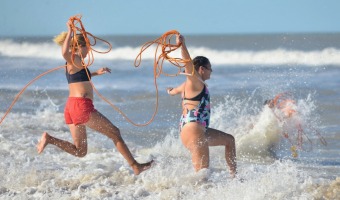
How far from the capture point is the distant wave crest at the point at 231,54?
35.0m

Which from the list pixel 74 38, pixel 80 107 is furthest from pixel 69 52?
pixel 80 107

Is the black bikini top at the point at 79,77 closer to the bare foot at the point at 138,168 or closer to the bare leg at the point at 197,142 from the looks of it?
the bare foot at the point at 138,168

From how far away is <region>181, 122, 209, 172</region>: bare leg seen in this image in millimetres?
6965

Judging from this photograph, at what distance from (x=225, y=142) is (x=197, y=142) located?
18.5 inches

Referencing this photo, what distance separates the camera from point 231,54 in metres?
41.0

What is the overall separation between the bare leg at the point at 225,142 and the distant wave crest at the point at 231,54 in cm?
2319

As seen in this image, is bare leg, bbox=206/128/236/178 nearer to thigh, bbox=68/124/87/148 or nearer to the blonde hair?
thigh, bbox=68/124/87/148

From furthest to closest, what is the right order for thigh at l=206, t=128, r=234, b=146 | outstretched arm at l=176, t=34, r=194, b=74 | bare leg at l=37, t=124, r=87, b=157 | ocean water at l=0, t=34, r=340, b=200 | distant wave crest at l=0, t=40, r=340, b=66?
distant wave crest at l=0, t=40, r=340, b=66, bare leg at l=37, t=124, r=87, b=157, thigh at l=206, t=128, r=234, b=146, ocean water at l=0, t=34, r=340, b=200, outstretched arm at l=176, t=34, r=194, b=74

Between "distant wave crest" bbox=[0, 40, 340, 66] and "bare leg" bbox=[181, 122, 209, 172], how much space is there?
77.5 feet

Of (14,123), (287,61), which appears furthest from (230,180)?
(287,61)

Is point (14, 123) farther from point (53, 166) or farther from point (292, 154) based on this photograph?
point (292, 154)

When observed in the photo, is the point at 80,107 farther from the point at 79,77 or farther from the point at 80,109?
the point at 79,77

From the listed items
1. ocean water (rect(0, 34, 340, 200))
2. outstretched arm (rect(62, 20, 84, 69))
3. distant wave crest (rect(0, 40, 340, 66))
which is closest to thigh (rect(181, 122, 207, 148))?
ocean water (rect(0, 34, 340, 200))

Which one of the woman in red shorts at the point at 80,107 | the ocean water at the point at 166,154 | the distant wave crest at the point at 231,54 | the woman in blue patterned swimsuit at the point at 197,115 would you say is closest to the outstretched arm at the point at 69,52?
the woman in red shorts at the point at 80,107
